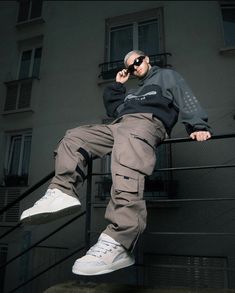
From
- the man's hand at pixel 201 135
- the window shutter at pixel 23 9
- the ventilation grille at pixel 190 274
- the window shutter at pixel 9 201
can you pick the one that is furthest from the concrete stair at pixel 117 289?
the window shutter at pixel 23 9

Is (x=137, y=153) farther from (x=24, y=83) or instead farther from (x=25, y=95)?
(x=24, y=83)

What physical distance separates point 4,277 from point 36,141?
2.24 m

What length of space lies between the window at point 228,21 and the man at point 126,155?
3.07 meters

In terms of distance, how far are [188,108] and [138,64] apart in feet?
1.63

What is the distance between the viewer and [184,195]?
3537 millimetres

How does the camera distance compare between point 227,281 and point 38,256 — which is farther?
point 38,256

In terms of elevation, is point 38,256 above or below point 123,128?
below

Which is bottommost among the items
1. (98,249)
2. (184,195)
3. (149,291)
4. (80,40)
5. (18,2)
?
(149,291)

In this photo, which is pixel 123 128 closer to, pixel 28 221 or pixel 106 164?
pixel 28 221

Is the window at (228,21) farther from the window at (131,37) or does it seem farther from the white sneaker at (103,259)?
the white sneaker at (103,259)

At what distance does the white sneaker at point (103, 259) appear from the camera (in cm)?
100

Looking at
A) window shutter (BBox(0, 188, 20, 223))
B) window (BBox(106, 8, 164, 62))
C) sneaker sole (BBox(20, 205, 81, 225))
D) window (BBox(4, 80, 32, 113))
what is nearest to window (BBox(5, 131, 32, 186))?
window shutter (BBox(0, 188, 20, 223))

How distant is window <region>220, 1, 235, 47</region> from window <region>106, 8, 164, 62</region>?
3.32ft

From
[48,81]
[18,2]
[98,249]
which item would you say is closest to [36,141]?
[48,81]
